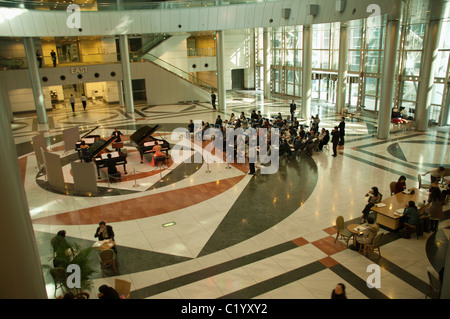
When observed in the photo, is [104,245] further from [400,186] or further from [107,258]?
[400,186]

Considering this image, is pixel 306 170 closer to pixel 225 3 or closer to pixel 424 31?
pixel 424 31

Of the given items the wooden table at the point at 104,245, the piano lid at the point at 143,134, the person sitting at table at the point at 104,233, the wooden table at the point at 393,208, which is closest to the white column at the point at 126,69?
the piano lid at the point at 143,134

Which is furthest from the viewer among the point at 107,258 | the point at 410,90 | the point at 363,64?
the point at 363,64

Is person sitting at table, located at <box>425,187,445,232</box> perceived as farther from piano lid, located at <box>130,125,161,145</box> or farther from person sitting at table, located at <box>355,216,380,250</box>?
piano lid, located at <box>130,125,161,145</box>

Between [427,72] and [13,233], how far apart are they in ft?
61.8

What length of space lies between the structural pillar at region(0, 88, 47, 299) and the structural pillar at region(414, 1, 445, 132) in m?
17.3

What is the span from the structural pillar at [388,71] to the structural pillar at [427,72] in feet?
5.55

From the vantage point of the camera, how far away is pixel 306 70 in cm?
2116

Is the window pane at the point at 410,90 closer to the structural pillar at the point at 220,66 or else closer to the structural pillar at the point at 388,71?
the structural pillar at the point at 388,71

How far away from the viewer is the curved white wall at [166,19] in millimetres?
19297

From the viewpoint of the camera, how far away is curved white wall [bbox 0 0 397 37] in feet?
63.3

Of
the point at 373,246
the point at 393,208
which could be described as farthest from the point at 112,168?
the point at 393,208

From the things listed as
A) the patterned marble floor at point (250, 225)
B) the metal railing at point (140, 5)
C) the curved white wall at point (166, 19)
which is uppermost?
the metal railing at point (140, 5)
